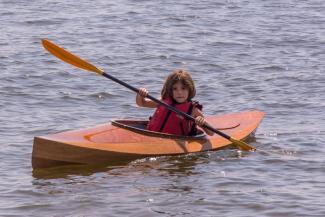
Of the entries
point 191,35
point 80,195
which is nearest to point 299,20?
point 191,35

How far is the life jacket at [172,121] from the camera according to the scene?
9.58 meters

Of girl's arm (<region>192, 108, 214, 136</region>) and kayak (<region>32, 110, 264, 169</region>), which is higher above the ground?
girl's arm (<region>192, 108, 214, 136</region>)

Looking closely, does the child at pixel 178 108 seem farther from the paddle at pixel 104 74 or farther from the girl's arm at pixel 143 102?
the paddle at pixel 104 74

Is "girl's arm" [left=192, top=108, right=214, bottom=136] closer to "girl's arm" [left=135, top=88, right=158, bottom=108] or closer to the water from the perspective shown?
the water

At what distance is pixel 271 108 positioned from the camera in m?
12.2

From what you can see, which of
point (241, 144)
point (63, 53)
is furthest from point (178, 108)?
point (63, 53)

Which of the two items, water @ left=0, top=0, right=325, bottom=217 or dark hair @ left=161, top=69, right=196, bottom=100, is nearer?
water @ left=0, top=0, right=325, bottom=217

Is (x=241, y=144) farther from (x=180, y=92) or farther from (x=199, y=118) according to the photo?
(x=180, y=92)

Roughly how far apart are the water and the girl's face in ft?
1.97

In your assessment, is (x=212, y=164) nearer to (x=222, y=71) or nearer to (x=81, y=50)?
(x=222, y=71)

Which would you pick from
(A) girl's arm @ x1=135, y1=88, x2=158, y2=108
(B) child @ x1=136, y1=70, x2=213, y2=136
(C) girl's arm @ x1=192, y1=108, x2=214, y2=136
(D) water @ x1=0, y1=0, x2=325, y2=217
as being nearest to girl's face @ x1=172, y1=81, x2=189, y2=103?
(B) child @ x1=136, y1=70, x2=213, y2=136

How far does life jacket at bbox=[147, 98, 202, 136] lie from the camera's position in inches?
377

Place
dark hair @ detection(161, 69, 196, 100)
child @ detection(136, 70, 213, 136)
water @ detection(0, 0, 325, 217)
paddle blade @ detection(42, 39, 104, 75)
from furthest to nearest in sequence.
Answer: paddle blade @ detection(42, 39, 104, 75)
child @ detection(136, 70, 213, 136)
dark hair @ detection(161, 69, 196, 100)
water @ detection(0, 0, 325, 217)

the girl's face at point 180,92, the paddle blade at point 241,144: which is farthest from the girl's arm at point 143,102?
the paddle blade at point 241,144
